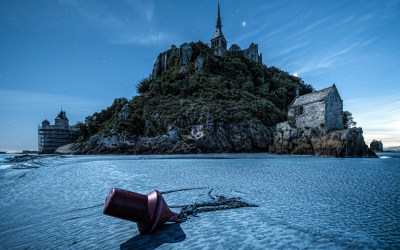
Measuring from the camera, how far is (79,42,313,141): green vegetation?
40312 mm

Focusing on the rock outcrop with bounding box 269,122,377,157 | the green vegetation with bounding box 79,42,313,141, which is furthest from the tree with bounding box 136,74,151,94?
the rock outcrop with bounding box 269,122,377,157

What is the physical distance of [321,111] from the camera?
102 ft

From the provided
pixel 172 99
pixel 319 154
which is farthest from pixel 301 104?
pixel 172 99

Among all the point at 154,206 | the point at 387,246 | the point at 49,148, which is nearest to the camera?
the point at 387,246

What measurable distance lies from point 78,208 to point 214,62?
59908 millimetres

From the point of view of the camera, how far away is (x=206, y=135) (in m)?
34.5

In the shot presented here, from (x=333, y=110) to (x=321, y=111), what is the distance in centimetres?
248

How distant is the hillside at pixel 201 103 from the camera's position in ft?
125

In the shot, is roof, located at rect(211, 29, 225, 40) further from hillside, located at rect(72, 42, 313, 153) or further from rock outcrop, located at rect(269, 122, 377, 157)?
rock outcrop, located at rect(269, 122, 377, 157)

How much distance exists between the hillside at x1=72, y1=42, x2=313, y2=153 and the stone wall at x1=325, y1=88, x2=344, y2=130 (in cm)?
1141

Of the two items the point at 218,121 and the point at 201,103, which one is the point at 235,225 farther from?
the point at 201,103

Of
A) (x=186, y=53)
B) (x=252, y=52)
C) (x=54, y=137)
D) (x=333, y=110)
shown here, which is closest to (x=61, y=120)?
(x=54, y=137)

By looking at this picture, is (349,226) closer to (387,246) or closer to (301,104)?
(387,246)

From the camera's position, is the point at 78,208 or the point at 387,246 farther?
the point at 78,208
